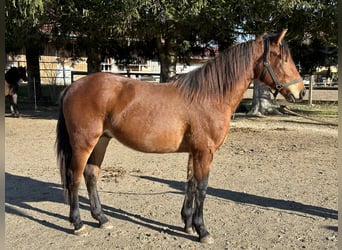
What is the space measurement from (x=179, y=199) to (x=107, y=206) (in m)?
0.87

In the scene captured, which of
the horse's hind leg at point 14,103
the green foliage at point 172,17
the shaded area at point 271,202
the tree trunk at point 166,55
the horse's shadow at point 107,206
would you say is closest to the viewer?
the horse's shadow at point 107,206

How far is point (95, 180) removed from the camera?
389 cm

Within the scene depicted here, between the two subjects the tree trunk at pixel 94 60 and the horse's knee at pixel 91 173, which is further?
the tree trunk at pixel 94 60

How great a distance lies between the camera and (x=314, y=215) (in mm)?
4043

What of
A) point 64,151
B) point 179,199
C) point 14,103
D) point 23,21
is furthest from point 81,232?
point 14,103

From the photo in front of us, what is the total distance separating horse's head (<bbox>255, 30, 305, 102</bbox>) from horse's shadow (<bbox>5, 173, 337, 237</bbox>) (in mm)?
1488

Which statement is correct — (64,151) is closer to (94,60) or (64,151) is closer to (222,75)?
(222,75)

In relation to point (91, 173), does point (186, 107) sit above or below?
above

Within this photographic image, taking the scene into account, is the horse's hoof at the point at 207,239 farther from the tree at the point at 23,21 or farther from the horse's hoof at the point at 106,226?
the tree at the point at 23,21

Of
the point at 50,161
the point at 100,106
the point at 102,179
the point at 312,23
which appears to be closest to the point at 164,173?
the point at 102,179

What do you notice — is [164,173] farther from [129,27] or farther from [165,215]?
[129,27]

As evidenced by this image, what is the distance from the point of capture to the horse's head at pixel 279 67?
3.43 metres

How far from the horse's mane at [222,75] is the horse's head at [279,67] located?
14 cm

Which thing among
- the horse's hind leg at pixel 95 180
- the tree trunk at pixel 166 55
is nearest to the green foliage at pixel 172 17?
the tree trunk at pixel 166 55
